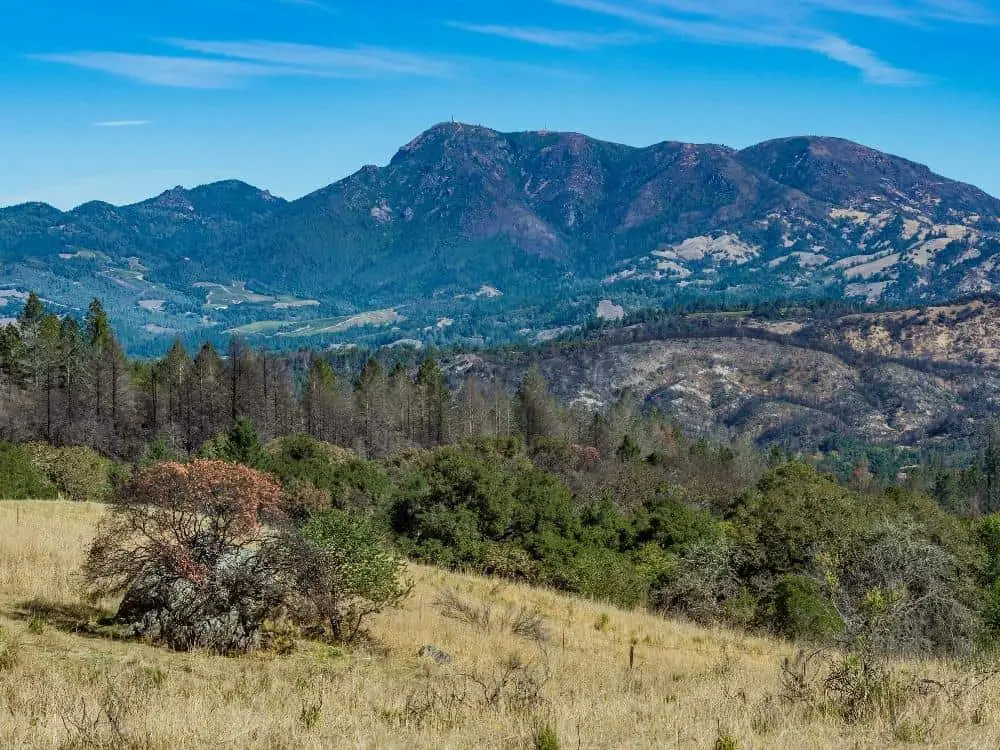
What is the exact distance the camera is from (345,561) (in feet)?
56.0

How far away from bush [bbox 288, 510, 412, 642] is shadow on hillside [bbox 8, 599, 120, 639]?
3061 millimetres

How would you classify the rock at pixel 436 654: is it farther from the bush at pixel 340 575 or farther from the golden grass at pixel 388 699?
the bush at pixel 340 575

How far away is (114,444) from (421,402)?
40604 millimetres

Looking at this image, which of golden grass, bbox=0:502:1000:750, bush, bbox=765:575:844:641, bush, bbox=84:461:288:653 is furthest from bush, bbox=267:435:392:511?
bush, bbox=84:461:288:653

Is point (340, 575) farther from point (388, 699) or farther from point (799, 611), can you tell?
point (799, 611)

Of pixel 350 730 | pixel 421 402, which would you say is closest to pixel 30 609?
pixel 350 730

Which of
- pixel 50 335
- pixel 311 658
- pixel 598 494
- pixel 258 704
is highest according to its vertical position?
pixel 50 335

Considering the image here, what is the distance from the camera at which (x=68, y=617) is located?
1573cm

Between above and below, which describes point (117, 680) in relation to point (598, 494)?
above

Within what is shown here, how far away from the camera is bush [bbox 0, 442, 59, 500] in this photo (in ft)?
147

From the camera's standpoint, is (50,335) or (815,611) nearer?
(815,611)

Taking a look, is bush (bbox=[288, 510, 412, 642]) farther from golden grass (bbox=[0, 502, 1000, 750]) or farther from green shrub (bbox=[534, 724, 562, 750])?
green shrub (bbox=[534, 724, 562, 750])

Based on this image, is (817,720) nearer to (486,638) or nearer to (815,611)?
(486,638)

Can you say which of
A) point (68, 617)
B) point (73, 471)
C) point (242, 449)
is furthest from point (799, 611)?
point (73, 471)
